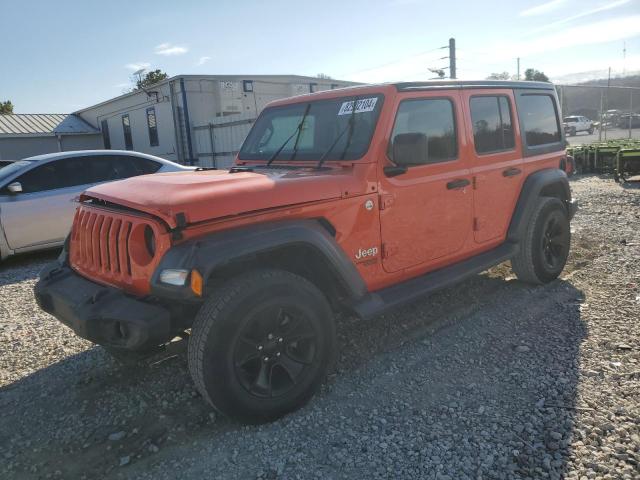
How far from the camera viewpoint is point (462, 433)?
2676mm

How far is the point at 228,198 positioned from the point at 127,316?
32.1 inches

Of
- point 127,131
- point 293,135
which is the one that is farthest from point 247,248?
point 127,131

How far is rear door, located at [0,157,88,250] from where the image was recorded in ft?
21.2

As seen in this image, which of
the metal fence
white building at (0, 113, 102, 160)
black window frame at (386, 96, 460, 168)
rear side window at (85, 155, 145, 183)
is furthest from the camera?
white building at (0, 113, 102, 160)

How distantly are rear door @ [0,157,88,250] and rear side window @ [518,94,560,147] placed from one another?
5735 millimetres

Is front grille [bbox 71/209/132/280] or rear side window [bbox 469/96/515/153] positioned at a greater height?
rear side window [bbox 469/96/515/153]

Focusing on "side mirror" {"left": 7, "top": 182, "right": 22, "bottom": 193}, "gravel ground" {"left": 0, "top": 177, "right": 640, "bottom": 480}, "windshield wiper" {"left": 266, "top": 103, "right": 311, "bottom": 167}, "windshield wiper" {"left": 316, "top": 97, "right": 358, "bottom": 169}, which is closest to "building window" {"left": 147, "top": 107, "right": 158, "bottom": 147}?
"side mirror" {"left": 7, "top": 182, "right": 22, "bottom": 193}

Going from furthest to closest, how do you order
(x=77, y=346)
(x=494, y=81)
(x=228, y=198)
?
(x=494, y=81) → (x=77, y=346) → (x=228, y=198)

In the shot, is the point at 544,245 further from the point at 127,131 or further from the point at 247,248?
the point at 127,131

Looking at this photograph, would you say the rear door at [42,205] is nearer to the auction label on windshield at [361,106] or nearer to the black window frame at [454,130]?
the auction label on windshield at [361,106]

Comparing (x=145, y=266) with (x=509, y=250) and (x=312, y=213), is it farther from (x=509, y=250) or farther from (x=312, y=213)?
(x=509, y=250)

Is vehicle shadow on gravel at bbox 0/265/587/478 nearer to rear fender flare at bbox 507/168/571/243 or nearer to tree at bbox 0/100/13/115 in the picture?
rear fender flare at bbox 507/168/571/243

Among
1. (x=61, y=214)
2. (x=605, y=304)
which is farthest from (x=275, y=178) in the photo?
(x=61, y=214)

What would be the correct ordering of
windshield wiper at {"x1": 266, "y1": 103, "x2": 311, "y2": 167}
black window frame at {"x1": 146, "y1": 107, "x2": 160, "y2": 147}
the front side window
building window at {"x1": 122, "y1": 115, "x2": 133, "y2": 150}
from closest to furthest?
1. windshield wiper at {"x1": 266, "y1": 103, "x2": 311, "y2": 167}
2. the front side window
3. black window frame at {"x1": 146, "y1": 107, "x2": 160, "y2": 147}
4. building window at {"x1": 122, "y1": 115, "x2": 133, "y2": 150}
